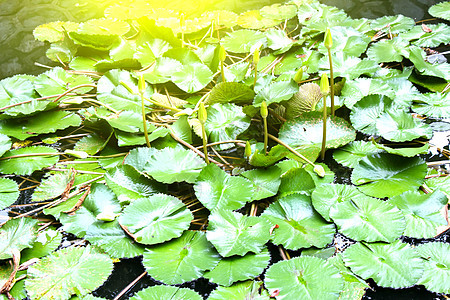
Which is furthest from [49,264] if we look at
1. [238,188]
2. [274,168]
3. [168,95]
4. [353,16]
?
[353,16]

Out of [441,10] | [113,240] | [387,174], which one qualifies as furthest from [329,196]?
[441,10]

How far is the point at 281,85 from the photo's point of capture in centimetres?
172

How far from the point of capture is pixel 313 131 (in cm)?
163

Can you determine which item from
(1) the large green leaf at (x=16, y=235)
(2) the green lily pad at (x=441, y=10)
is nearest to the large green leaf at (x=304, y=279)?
(1) the large green leaf at (x=16, y=235)

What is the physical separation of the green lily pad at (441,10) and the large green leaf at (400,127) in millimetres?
1205

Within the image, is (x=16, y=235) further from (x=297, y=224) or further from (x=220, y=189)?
(x=297, y=224)

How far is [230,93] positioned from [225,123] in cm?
15

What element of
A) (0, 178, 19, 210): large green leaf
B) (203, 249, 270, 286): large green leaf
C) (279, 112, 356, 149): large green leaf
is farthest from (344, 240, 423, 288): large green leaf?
(0, 178, 19, 210): large green leaf

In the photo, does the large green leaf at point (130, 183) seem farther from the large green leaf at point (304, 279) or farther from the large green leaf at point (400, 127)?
the large green leaf at point (400, 127)

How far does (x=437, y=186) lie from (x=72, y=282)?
1279 mm

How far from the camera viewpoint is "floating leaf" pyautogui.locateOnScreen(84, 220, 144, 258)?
127cm

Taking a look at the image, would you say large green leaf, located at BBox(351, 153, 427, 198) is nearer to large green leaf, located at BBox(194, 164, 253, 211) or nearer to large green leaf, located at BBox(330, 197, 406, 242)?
large green leaf, located at BBox(330, 197, 406, 242)

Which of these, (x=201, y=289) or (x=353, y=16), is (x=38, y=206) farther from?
(x=353, y=16)

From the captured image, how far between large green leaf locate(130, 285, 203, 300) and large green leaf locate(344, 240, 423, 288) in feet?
1.55
